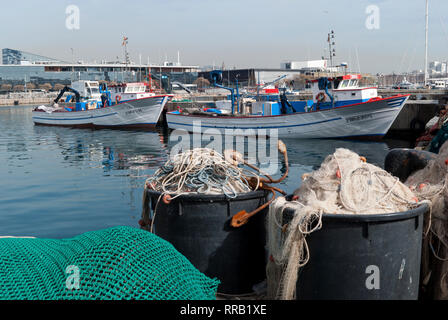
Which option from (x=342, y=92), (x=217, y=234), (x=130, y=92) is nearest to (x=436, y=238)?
(x=217, y=234)

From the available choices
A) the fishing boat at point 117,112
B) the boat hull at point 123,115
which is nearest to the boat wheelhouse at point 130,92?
the fishing boat at point 117,112

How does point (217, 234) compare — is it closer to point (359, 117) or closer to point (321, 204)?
point (321, 204)

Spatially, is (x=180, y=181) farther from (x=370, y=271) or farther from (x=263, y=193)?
(x=370, y=271)

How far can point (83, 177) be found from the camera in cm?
1254

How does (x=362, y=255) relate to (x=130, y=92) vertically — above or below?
below

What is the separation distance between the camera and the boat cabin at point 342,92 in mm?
23000

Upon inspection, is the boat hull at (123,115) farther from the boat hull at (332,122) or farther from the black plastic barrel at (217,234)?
the black plastic barrel at (217,234)

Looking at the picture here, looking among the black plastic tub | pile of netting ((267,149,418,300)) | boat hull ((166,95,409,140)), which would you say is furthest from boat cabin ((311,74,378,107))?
the black plastic tub

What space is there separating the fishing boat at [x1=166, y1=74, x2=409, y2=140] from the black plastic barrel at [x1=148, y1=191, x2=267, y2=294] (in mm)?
18745

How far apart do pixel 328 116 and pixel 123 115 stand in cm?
1669

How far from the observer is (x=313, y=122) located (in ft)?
72.8

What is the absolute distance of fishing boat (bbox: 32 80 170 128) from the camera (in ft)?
102

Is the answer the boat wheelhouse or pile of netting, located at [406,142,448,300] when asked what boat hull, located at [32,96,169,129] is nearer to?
the boat wheelhouse

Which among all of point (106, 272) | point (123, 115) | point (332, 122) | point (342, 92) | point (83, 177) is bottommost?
point (83, 177)
